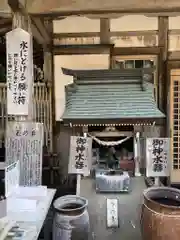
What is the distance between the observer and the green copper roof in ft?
16.1

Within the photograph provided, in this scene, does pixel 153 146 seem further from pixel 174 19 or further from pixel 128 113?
pixel 174 19

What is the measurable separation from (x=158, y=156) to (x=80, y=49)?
8.95 feet

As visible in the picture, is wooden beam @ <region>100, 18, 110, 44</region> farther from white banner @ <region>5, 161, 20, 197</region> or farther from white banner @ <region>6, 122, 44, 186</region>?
white banner @ <region>5, 161, 20, 197</region>

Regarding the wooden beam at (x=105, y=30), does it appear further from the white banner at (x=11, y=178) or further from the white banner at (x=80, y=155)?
the white banner at (x=11, y=178)

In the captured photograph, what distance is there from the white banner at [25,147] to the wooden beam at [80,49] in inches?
106

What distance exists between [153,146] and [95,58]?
233cm

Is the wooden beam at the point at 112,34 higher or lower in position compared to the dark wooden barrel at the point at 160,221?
higher

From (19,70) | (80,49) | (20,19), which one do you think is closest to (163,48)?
(80,49)

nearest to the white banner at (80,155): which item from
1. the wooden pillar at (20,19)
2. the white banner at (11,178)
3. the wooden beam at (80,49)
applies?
the wooden pillar at (20,19)

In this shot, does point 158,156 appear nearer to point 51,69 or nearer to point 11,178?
point 11,178

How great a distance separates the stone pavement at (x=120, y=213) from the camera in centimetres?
399

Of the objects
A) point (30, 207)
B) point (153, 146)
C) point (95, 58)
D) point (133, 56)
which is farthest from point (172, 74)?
point (30, 207)

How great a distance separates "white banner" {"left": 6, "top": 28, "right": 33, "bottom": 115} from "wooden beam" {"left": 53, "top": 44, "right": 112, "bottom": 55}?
247 cm

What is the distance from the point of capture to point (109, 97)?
201 inches
